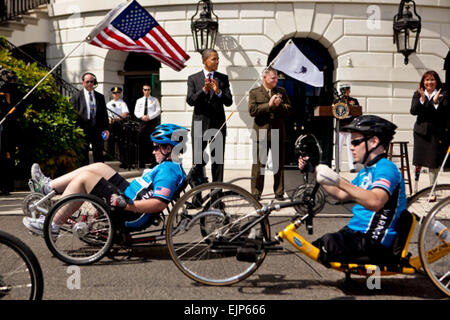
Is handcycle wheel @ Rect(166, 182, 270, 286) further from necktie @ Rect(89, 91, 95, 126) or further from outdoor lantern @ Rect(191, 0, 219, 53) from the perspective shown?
outdoor lantern @ Rect(191, 0, 219, 53)

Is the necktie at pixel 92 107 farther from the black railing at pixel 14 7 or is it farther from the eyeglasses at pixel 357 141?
the black railing at pixel 14 7

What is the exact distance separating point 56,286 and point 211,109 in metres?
4.00

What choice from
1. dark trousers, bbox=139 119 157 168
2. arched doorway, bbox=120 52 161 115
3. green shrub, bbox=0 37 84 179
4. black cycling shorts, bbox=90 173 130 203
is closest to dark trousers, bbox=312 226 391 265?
black cycling shorts, bbox=90 173 130 203

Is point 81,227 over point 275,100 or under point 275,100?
under

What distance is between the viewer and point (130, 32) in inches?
236

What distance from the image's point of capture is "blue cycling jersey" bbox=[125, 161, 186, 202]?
13.5 feet

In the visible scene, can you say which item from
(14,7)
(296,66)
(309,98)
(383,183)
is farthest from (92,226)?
(14,7)

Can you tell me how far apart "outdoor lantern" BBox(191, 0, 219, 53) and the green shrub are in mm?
4588

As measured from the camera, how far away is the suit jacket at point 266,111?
7.28m

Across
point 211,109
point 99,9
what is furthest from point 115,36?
point 99,9

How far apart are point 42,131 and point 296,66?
17.0 ft

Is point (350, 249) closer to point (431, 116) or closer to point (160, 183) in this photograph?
point (160, 183)

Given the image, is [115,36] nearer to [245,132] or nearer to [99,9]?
[245,132]

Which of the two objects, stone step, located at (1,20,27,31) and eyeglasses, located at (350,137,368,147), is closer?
eyeglasses, located at (350,137,368,147)
